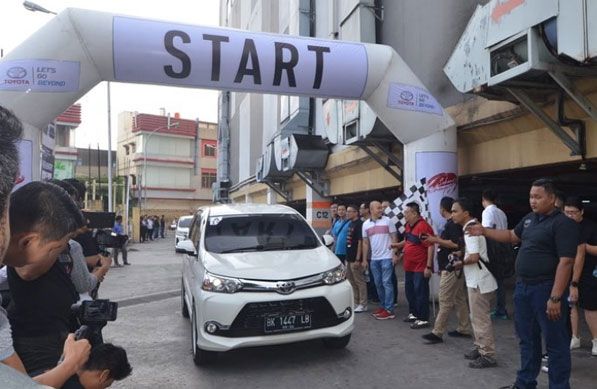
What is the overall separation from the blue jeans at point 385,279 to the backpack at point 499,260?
92.1 inches

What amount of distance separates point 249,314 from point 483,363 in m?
2.56

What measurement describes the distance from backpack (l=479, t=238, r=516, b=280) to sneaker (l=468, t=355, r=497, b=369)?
2.83ft

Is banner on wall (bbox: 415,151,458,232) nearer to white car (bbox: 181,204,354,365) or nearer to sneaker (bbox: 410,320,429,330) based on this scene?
sneaker (bbox: 410,320,429,330)

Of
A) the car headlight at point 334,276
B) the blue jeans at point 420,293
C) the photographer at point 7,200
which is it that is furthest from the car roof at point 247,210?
the photographer at point 7,200

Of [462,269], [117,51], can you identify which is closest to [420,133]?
[462,269]

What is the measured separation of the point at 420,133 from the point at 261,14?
79.0 feet

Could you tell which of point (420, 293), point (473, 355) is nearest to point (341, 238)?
point (420, 293)

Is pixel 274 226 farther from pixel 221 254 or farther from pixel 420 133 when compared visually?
pixel 420 133

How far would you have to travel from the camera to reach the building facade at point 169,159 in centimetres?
5612

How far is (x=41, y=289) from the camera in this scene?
2486 mm

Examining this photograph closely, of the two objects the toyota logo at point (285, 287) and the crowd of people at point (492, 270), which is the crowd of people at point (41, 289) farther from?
the crowd of people at point (492, 270)

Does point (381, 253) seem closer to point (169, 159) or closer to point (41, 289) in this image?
point (41, 289)

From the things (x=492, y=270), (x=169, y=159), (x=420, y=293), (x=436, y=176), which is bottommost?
(x=420, y=293)


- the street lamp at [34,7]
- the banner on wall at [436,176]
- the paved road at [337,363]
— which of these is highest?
the street lamp at [34,7]
